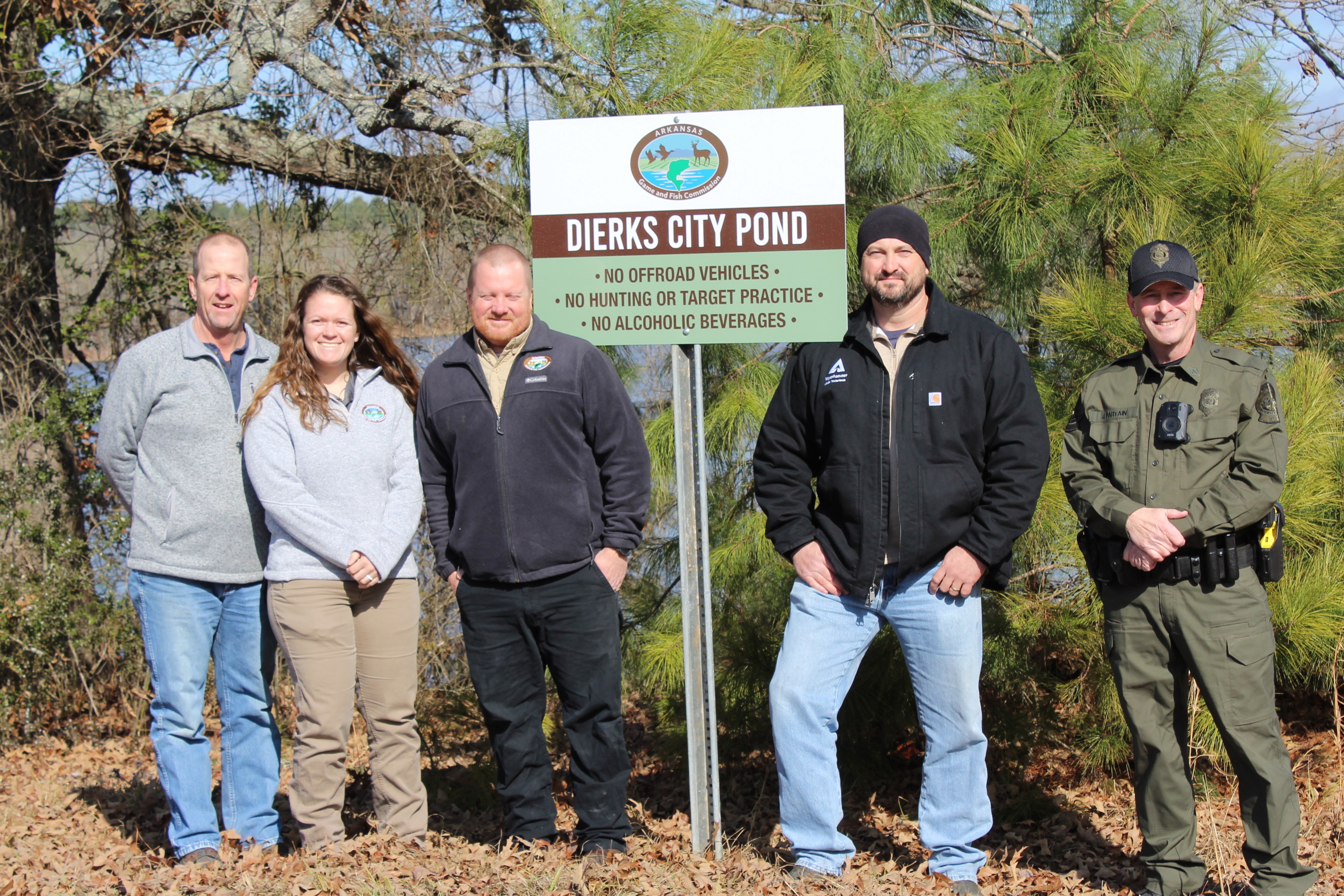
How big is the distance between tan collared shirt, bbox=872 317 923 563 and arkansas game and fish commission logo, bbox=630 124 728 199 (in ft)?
2.32

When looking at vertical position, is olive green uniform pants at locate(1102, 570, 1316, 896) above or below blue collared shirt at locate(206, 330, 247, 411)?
below

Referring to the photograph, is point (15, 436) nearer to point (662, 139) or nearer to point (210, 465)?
point (210, 465)

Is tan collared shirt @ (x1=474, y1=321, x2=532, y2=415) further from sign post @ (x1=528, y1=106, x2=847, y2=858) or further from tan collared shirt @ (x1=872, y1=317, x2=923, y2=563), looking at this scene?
tan collared shirt @ (x1=872, y1=317, x2=923, y2=563)

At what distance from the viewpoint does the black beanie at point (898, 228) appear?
325cm

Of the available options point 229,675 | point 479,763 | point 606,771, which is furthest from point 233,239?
point 479,763

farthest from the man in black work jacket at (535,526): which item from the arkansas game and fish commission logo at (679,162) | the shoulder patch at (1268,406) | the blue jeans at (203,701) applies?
the shoulder patch at (1268,406)

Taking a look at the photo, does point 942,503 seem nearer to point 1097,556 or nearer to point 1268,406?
point 1097,556

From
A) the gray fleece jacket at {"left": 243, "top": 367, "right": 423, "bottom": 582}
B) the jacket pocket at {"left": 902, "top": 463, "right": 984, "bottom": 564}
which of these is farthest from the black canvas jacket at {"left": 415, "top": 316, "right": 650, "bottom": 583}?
the jacket pocket at {"left": 902, "top": 463, "right": 984, "bottom": 564}

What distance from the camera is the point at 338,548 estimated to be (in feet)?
11.3

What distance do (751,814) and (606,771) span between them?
1.40 meters

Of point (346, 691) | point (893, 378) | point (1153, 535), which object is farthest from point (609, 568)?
point (1153, 535)

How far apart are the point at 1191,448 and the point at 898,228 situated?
108 centimetres

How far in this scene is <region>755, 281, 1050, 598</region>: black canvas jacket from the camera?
3.16 m

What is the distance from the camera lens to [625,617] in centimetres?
475
